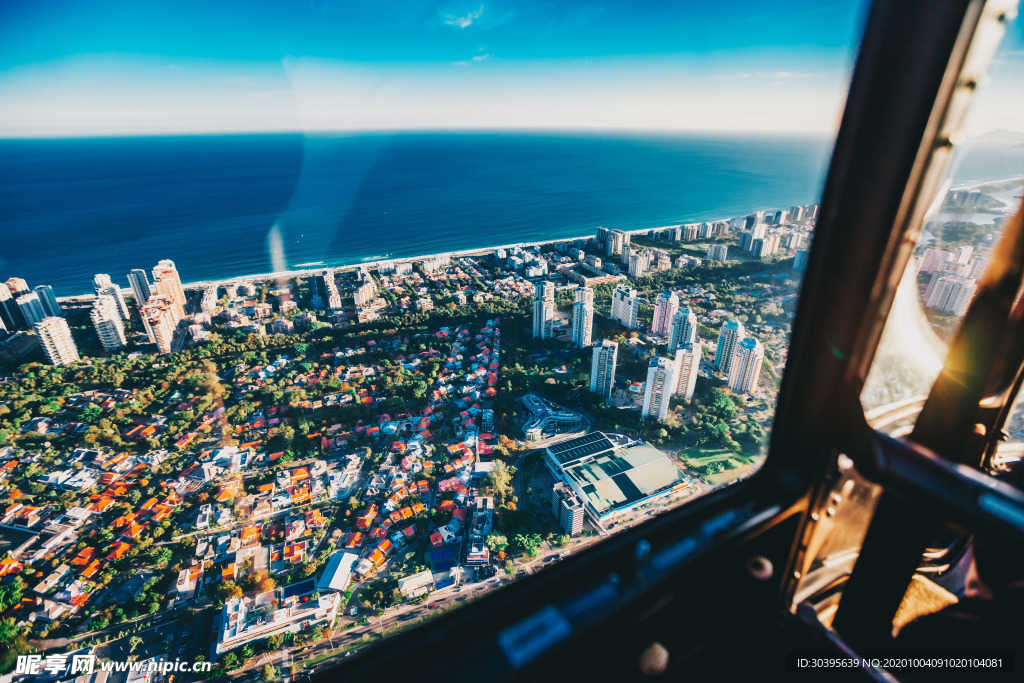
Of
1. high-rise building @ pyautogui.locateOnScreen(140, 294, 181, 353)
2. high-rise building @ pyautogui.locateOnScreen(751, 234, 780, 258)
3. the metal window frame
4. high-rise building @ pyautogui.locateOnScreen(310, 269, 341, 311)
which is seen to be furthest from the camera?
high-rise building @ pyautogui.locateOnScreen(310, 269, 341, 311)

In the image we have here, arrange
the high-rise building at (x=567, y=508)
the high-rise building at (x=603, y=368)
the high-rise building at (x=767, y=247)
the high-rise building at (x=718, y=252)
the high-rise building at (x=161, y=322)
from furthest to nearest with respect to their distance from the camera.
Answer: the high-rise building at (x=718, y=252) < the high-rise building at (x=161, y=322) < the high-rise building at (x=603, y=368) < the high-rise building at (x=567, y=508) < the high-rise building at (x=767, y=247)

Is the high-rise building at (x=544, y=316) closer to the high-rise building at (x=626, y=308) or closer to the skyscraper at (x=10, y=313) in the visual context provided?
the high-rise building at (x=626, y=308)

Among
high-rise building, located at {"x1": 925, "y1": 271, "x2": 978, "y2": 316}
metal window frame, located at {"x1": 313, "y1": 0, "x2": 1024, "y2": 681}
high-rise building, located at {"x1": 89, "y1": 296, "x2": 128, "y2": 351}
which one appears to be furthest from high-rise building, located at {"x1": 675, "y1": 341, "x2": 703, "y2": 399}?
high-rise building, located at {"x1": 89, "y1": 296, "x2": 128, "y2": 351}

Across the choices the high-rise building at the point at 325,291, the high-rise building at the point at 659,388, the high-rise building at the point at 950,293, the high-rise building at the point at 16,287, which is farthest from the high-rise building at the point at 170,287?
the high-rise building at the point at 950,293

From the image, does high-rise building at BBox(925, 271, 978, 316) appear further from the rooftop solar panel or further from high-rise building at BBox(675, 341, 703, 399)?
high-rise building at BBox(675, 341, 703, 399)

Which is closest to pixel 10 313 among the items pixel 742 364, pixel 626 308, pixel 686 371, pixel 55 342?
pixel 55 342

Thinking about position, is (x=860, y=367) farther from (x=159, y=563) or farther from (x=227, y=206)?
(x=227, y=206)
